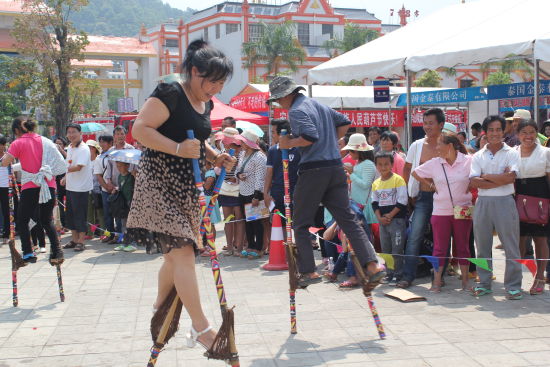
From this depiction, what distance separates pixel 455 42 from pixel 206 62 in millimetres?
6844

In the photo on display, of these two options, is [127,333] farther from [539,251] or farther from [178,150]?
[539,251]

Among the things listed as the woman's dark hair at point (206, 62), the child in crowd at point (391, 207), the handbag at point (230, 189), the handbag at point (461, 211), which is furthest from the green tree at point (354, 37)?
the woman's dark hair at point (206, 62)

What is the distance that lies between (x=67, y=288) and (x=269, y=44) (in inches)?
2015

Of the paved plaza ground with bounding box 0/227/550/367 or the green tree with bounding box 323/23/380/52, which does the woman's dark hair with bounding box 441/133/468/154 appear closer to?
the paved plaza ground with bounding box 0/227/550/367

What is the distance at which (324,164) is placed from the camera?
200 inches

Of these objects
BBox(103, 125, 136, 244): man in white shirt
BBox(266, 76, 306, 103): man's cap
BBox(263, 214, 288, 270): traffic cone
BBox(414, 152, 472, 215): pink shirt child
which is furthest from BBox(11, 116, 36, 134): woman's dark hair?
BBox(414, 152, 472, 215): pink shirt child

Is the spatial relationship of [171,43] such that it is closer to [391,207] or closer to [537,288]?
[391,207]

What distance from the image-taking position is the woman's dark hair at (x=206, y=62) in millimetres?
3818

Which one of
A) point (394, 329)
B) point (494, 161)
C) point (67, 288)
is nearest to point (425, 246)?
point (494, 161)

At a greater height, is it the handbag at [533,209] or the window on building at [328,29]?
the window on building at [328,29]

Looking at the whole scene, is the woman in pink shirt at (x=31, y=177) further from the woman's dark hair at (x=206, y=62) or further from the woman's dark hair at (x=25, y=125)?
the woman's dark hair at (x=206, y=62)

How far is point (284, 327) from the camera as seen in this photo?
5309mm

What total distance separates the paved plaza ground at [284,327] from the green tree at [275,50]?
49444mm

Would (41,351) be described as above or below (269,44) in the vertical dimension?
below
